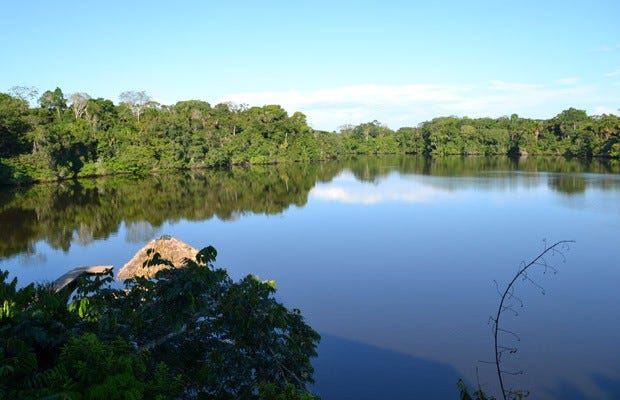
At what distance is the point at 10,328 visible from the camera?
4.08m

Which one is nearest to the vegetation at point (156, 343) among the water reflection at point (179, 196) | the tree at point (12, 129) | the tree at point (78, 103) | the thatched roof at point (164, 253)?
the thatched roof at point (164, 253)

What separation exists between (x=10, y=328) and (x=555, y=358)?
9463mm

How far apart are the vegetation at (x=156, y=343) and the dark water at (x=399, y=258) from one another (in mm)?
3654

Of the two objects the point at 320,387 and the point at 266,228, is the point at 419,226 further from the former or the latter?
the point at 320,387

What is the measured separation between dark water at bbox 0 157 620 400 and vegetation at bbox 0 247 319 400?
365cm

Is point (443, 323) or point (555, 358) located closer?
point (555, 358)

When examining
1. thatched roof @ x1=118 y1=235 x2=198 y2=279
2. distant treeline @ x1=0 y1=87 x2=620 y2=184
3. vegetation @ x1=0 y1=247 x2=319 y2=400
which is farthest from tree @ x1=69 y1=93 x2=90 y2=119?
vegetation @ x1=0 y1=247 x2=319 y2=400

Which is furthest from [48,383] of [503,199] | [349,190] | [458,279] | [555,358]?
[349,190]

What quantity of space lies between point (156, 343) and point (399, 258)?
42.1 ft

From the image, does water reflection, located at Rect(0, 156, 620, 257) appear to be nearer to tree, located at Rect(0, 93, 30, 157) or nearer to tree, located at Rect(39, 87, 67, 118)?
tree, located at Rect(0, 93, 30, 157)

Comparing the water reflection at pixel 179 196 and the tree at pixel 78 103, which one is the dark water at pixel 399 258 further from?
the tree at pixel 78 103

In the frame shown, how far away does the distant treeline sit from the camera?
4059 centimetres

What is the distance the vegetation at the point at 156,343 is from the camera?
138 inches

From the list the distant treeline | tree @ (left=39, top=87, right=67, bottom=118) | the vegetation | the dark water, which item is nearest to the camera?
the vegetation
